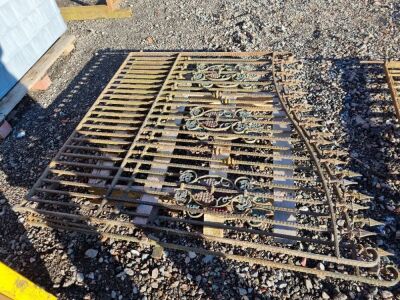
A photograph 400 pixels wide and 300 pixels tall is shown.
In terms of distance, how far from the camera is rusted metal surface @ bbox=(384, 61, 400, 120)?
14.0ft

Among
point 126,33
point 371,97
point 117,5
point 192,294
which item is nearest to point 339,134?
point 371,97

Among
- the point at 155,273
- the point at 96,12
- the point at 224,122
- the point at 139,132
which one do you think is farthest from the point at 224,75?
the point at 96,12

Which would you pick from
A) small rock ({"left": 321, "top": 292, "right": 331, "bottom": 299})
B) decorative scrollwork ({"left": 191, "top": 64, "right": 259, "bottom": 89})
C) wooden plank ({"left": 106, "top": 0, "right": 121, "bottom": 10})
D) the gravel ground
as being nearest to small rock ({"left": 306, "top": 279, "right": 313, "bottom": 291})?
the gravel ground

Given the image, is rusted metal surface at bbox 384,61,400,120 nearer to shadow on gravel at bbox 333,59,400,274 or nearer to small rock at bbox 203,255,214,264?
shadow on gravel at bbox 333,59,400,274

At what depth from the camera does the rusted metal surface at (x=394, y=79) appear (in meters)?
4.28

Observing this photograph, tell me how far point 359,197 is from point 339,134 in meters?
1.27

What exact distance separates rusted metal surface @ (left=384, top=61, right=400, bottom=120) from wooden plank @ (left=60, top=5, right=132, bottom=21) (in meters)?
5.56

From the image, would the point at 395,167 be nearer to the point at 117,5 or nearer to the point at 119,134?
the point at 119,134

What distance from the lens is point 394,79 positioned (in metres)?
5.00

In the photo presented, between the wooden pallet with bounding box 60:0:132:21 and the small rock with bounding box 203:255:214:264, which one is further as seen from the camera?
the wooden pallet with bounding box 60:0:132:21

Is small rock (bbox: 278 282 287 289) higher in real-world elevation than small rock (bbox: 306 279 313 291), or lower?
lower

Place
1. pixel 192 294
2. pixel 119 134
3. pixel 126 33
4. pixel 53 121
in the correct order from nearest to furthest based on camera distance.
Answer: pixel 192 294 < pixel 119 134 < pixel 53 121 < pixel 126 33

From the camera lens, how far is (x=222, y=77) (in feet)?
16.2

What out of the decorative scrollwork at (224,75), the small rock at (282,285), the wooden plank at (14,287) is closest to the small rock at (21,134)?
the decorative scrollwork at (224,75)
